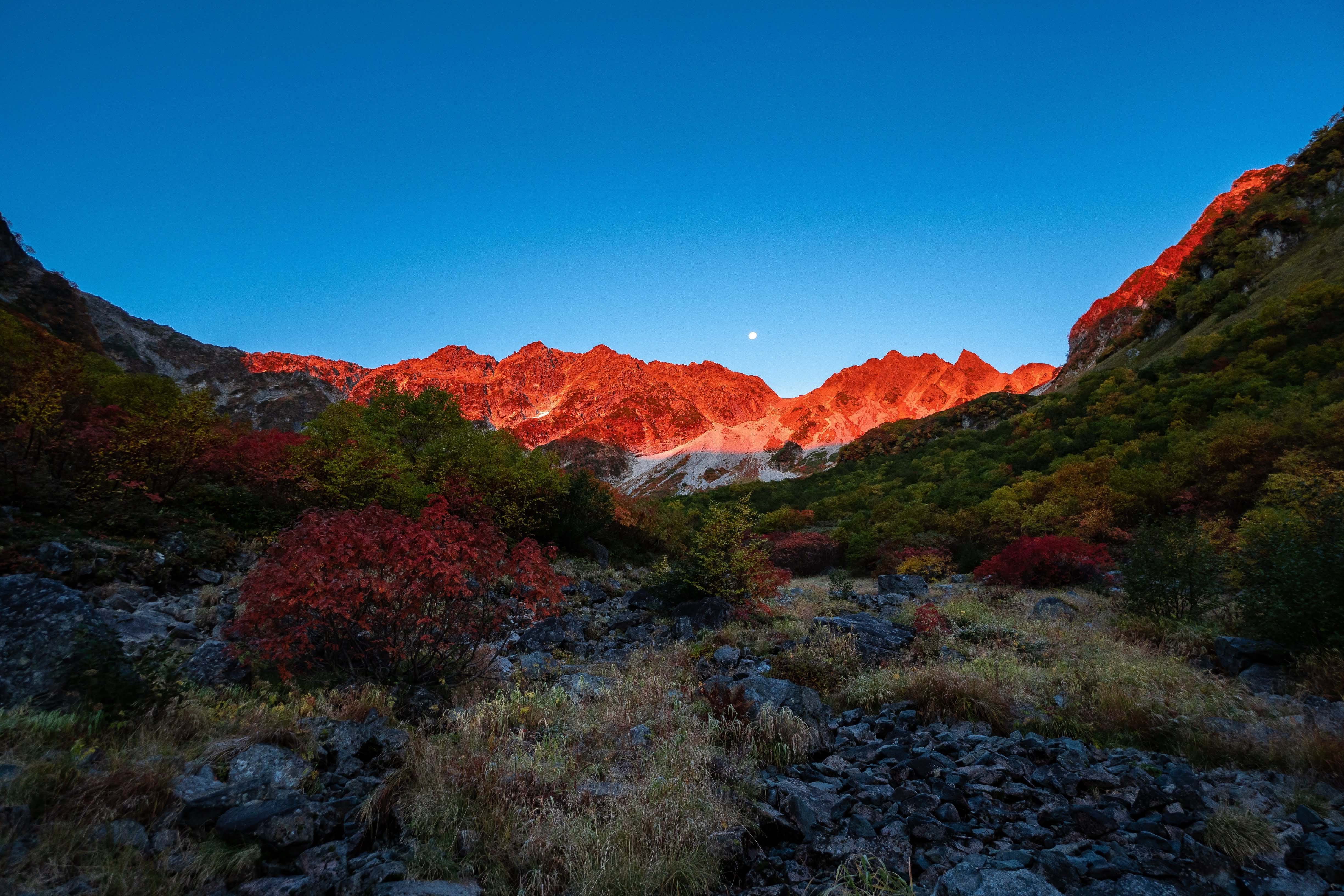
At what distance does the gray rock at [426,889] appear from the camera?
9.98 ft

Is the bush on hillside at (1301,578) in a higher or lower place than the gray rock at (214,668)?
lower

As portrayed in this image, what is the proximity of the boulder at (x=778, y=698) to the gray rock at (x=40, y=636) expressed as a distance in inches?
238

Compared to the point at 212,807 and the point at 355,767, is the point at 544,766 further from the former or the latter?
the point at 212,807

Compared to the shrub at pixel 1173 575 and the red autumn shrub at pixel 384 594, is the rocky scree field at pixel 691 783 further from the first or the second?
the shrub at pixel 1173 575

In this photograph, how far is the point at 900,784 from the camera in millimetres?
4691

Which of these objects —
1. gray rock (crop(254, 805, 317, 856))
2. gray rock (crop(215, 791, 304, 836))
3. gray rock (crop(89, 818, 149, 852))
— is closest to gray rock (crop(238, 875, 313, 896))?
gray rock (crop(254, 805, 317, 856))

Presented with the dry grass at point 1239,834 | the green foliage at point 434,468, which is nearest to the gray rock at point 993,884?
the dry grass at point 1239,834

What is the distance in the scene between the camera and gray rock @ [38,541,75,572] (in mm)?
8961

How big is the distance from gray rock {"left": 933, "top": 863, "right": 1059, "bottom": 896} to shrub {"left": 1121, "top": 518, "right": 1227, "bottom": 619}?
10814 millimetres

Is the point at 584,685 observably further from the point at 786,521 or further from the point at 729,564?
the point at 786,521

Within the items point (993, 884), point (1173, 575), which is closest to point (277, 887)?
point (993, 884)

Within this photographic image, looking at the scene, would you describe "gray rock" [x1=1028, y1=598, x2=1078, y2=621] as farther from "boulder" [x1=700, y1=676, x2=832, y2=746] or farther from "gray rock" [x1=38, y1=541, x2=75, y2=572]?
"gray rock" [x1=38, y1=541, x2=75, y2=572]

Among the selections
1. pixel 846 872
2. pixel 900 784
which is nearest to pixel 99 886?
pixel 846 872

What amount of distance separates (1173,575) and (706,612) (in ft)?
33.4
